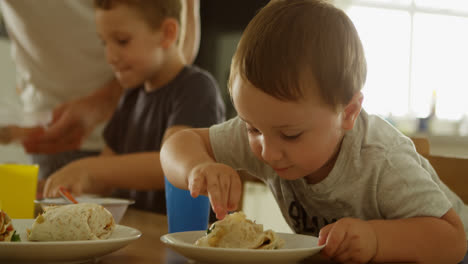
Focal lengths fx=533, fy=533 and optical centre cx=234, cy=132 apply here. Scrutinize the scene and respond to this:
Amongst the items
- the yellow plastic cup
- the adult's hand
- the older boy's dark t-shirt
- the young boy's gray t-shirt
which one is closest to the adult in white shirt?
the adult's hand

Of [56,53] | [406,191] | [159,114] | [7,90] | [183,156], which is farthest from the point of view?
[7,90]

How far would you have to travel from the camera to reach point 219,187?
28.1 inches

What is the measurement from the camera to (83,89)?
8.00 feet

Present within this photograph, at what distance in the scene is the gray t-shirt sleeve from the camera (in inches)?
30.8

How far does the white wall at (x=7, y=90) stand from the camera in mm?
3006

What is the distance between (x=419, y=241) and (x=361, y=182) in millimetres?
159

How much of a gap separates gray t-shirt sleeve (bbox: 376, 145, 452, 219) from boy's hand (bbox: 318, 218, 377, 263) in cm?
11

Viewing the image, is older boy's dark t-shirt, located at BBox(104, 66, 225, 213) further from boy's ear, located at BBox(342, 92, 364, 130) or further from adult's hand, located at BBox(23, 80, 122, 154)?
boy's ear, located at BBox(342, 92, 364, 130)

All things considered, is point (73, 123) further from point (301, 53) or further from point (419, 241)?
point (419, 241)

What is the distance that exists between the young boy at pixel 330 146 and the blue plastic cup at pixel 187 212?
26 millimetres

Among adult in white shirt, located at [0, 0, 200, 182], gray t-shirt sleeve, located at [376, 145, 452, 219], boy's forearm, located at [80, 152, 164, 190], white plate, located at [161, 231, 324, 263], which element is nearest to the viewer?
white plate, located at [161, 231, 324, 263]

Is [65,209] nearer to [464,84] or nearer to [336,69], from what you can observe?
[336,69]

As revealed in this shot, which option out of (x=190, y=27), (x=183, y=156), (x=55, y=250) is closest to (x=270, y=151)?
(x=183, y=156)

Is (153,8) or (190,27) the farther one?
(190,27)
